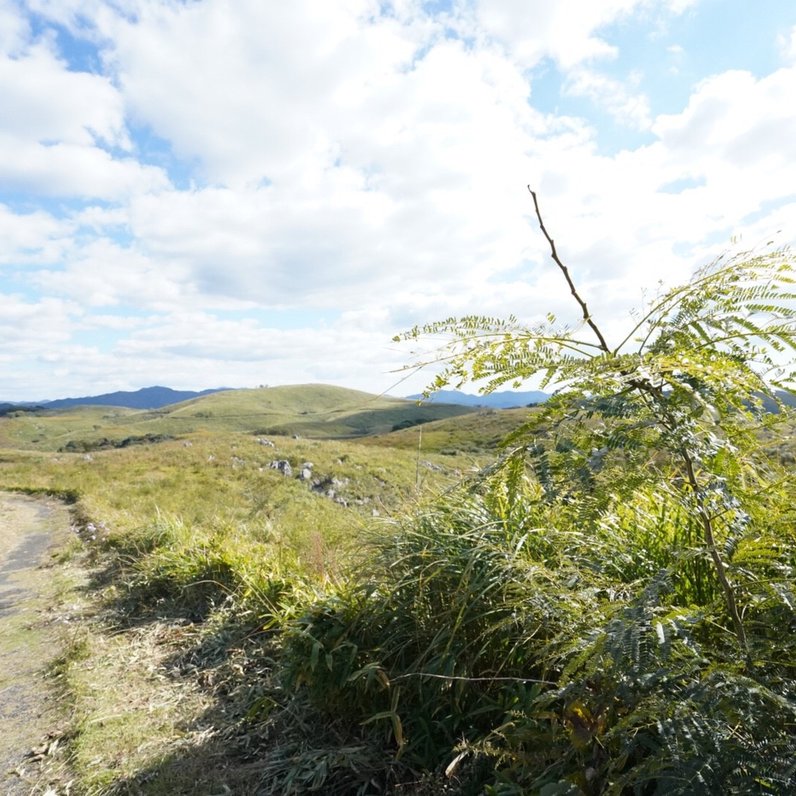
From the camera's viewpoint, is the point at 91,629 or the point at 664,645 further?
the point at 91,629

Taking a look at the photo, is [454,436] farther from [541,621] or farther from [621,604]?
[621,604]

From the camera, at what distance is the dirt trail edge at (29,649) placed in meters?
4.18

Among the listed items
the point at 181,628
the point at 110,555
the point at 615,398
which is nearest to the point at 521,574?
the point at 615,398

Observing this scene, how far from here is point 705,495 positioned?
6.75 feet

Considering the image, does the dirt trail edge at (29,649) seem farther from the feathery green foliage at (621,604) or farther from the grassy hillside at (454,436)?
the grassy hillside at (454,436)

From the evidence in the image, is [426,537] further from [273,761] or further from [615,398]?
[615,398]

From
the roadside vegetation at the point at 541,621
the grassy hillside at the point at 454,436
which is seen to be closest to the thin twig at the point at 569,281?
the roadside vegetation at the point at 541,621

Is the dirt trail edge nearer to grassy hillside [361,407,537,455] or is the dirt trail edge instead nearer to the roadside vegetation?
the roadside vegetation

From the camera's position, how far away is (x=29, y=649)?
6.23 m

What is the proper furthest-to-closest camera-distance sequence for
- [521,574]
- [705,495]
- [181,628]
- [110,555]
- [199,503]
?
[199,503]
[110,555]
[181,628]
[521,574]
[705,495]

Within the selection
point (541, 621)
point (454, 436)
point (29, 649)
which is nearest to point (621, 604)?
point (541, 621)

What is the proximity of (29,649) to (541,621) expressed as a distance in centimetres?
604

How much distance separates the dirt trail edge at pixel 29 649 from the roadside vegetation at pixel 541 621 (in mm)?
335

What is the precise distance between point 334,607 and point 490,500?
4.62ft
